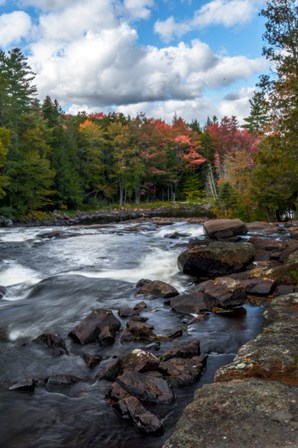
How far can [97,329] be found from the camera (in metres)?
9.61

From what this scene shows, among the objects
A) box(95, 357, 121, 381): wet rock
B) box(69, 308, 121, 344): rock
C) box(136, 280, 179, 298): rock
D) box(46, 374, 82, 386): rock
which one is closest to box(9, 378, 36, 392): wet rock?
box(46, 374, 82, 386): rock

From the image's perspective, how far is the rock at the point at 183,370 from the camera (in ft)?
23.6

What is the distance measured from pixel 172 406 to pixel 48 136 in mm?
46164

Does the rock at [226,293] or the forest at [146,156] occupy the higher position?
the forest at [146,156]

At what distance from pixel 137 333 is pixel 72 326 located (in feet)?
7.26

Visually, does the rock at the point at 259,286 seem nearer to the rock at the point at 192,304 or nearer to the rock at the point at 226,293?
the rock at the point at 226,293

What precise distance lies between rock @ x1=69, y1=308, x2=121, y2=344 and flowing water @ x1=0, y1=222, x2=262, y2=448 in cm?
21

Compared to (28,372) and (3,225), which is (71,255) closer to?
(28,372)

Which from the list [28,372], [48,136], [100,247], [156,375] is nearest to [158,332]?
[156,375]

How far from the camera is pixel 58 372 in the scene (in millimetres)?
7953

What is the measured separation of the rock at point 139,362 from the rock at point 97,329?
1.85m

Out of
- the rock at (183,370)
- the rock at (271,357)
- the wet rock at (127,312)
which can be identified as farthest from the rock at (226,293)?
the rock at (183,370)

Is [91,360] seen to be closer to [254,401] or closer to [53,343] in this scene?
[53,343]

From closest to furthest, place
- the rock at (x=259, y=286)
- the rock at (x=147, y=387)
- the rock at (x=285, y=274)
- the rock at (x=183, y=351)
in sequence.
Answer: the rock at (x=147, y=387)
the rock at (x=183, y=351)
the rock at (x=259, y=286)
the rock at (x=285, y=274)
